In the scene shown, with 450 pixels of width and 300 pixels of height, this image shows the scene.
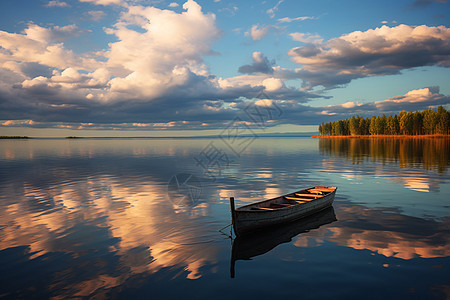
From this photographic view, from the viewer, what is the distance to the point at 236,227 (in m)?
17.6

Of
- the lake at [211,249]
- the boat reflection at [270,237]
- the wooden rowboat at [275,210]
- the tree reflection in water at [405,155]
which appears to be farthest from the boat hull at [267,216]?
the tree reflection in water at [405,155]

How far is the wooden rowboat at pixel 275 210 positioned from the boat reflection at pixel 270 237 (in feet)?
1.40

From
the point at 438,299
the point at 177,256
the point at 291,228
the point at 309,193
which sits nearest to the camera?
the point at 438,299

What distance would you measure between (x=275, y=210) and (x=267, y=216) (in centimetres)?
78

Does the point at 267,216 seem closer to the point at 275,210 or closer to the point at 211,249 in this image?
the point at 275,210

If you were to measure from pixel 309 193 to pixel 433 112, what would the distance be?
21534 centimetres

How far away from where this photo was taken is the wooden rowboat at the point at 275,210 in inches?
699

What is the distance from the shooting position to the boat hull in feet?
58.1

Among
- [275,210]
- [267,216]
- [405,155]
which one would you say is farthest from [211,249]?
[405,155]

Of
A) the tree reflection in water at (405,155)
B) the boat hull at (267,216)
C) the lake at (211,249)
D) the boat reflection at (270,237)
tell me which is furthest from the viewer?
the tree reflection in water at (405,155)

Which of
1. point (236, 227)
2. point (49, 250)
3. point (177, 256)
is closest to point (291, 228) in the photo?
point (236, 227)

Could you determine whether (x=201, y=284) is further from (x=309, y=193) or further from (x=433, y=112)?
(x=433, y=112)

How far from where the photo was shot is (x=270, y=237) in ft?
60.0

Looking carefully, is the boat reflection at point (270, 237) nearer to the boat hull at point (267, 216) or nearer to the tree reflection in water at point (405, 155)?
the boat hull at point (267, 216)
